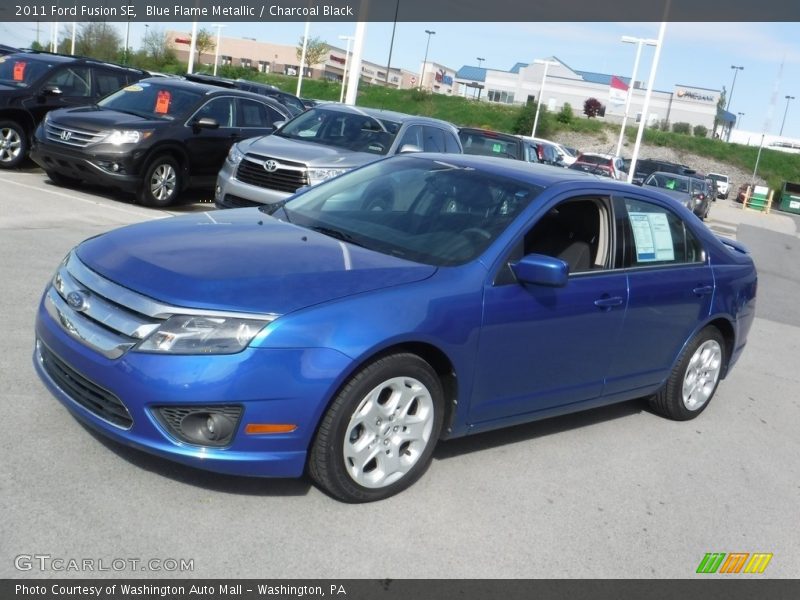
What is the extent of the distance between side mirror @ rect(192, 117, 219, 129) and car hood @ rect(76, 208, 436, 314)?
766 cm

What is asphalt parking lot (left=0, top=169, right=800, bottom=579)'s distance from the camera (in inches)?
136

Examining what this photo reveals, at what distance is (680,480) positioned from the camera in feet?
16.6

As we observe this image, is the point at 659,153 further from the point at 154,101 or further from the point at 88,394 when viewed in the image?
the point at 88,394

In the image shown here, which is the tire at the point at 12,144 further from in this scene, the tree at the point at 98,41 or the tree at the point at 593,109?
the tree at the point at 593,109

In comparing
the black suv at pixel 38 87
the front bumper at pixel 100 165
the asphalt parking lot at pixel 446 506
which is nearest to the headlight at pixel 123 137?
the front bumper at pixel 100 165

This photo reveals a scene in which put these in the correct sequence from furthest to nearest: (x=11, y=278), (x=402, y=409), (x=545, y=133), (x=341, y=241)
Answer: (x=545, y=133) < (x=11, y=278) < (x=341, y=241) < (x=402, y=409)

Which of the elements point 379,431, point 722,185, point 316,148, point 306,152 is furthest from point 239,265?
point 722,185

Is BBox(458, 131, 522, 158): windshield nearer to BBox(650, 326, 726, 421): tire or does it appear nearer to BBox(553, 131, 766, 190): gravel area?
BBox(650, 326, 726, 421): tire

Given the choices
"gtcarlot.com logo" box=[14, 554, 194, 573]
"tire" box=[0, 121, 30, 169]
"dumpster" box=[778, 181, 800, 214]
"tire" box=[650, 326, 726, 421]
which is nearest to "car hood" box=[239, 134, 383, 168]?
"tire" box=[0, 121, 30, 169]

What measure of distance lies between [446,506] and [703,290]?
2.65 meters

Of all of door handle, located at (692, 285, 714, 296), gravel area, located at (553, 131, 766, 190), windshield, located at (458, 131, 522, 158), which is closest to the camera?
door handle, located at (692, 285, 714, 296)

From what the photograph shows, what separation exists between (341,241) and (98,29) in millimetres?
64280
